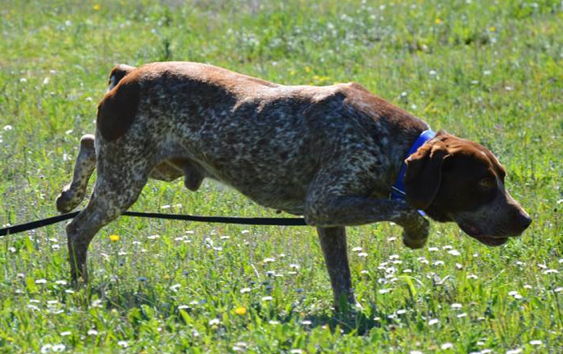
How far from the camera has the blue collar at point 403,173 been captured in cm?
581

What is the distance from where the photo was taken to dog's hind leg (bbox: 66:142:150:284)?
20.7ft

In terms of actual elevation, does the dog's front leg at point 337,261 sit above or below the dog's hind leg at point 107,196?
below

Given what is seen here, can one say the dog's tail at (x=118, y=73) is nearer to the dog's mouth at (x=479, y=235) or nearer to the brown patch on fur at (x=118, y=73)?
the brown patch on fur at (x=118, y=73)

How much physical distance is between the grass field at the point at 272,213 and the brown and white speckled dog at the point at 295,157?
0.32 m

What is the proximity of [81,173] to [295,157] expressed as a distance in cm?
150

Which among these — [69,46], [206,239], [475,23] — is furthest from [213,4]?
[206,239]

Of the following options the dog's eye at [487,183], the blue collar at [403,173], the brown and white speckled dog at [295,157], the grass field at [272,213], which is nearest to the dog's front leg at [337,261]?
the brown and white speckled dog at [295,157]

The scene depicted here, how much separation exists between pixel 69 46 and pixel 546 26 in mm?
5214

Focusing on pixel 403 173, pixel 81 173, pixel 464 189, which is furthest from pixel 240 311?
pixel 81 173

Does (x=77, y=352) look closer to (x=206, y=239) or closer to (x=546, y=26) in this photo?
(x=206, y=239)

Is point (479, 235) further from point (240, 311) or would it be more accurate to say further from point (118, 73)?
point (118, 73)

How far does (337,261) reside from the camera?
20.1 ft

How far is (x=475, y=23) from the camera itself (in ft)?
42.1

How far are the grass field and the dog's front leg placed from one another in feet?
0.36
